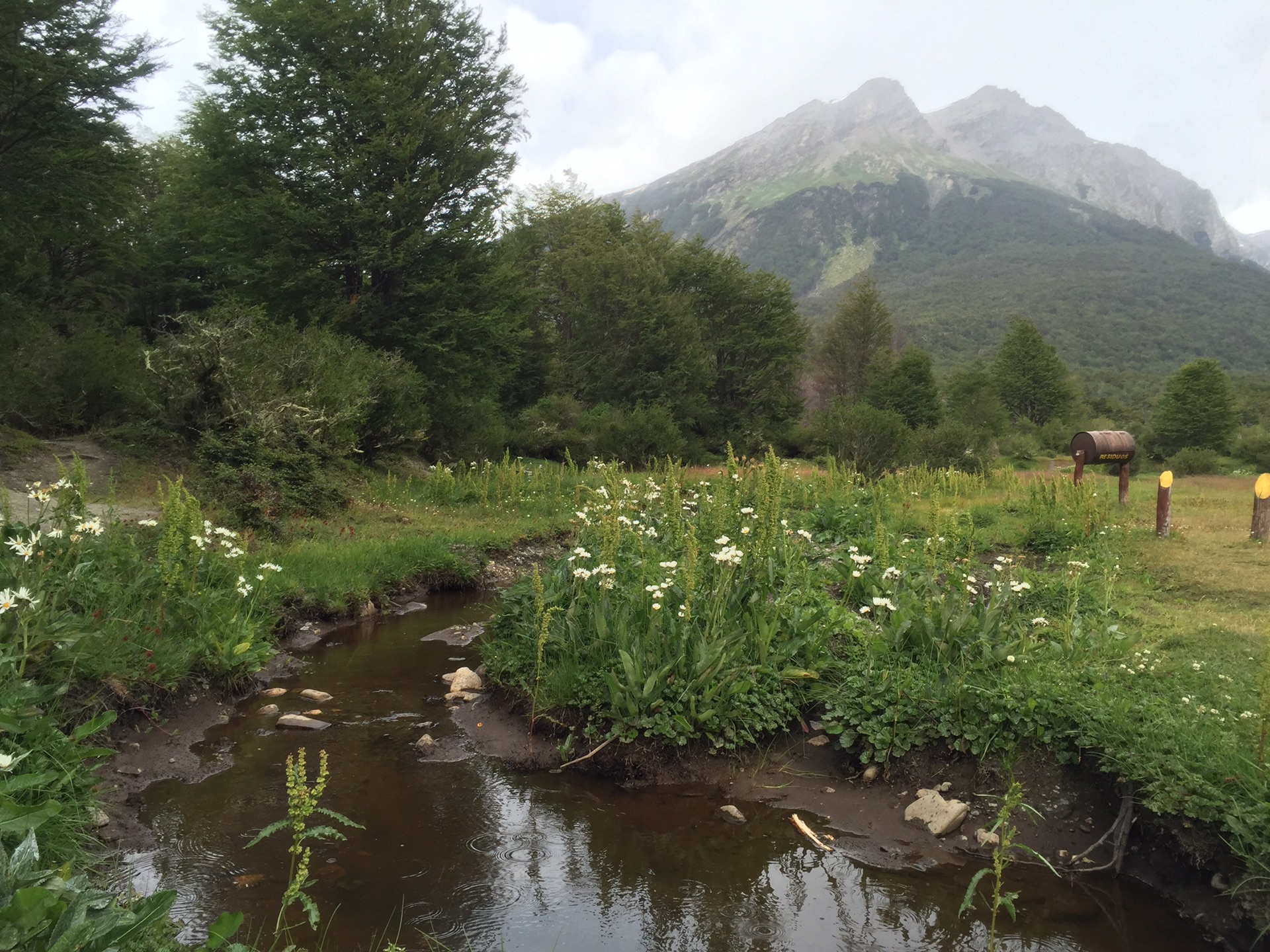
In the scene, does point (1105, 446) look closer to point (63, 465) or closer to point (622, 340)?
point (63, 465)

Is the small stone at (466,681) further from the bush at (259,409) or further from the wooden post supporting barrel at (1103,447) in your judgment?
the wooden post supporting barrel at (1103,447)

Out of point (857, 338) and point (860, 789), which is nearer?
point (860, 789)

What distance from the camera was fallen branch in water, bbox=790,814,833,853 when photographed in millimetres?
4688

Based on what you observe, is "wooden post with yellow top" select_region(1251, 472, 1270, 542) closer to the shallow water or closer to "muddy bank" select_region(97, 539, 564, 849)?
the shallow water

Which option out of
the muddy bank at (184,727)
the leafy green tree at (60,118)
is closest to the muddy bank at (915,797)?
the muddy bank at (184,727)

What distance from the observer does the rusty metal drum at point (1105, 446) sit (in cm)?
1260

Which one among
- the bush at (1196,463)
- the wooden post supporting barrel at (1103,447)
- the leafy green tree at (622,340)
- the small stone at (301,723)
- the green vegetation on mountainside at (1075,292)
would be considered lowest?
the bush at (1196,463)

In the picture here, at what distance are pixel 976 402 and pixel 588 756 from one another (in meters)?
48.2

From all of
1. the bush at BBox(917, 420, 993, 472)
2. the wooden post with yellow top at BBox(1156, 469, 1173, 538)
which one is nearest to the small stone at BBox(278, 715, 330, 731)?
the wooden post with yellow top at BBox(1156, 469, 1173, 538)

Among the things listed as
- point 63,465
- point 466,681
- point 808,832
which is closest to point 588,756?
point 808,832

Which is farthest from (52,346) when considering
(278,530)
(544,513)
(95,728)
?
(95,728)

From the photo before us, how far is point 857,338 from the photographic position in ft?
193

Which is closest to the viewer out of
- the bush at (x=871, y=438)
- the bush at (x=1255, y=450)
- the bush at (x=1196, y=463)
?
the bush at (x=871, y=438)

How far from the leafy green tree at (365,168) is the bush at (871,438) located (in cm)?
1389
